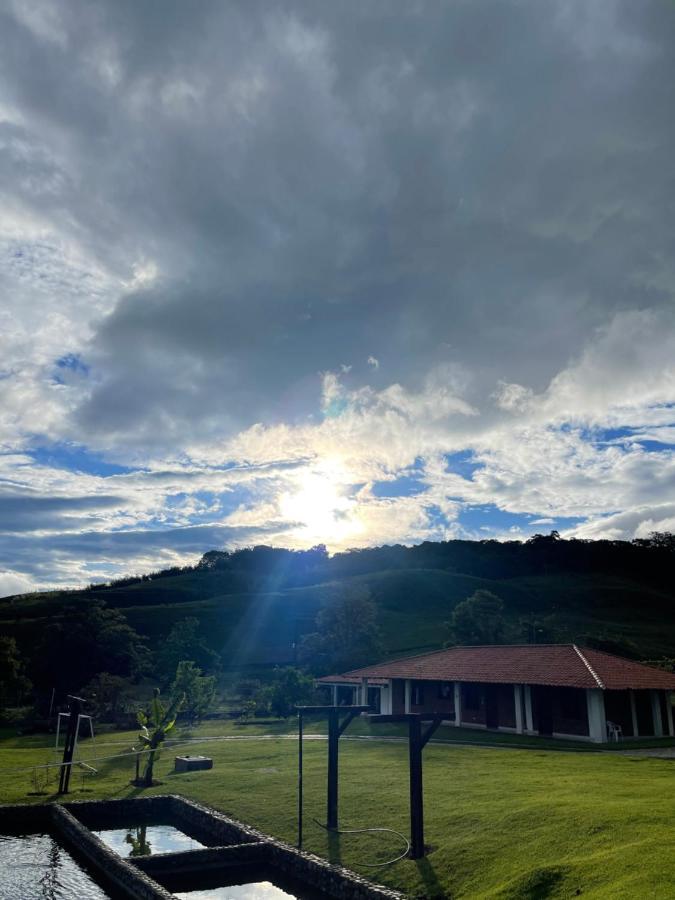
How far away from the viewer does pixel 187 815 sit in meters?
20.8

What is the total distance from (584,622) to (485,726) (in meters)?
60.1

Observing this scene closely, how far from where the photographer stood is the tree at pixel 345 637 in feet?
234

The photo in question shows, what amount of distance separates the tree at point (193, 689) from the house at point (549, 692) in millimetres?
13433

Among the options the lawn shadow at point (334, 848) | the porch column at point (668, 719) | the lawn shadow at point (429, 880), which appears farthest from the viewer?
the porch column at point (668, 719)

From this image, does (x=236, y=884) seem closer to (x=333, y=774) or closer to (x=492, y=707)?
(x=333, y=774)

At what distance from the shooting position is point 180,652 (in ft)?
220

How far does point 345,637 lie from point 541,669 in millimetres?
38032

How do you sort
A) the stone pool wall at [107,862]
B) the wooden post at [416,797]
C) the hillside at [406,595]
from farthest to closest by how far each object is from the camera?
the hillside at [406,595] < the wooden post at [416,797] < the stone pool wall at [107,862]

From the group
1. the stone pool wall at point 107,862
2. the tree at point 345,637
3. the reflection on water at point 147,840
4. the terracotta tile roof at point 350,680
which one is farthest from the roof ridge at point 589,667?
the tree at point 345,637

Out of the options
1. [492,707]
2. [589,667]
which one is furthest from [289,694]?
[589,667]

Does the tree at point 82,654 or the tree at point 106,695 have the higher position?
the tree at point 82,654

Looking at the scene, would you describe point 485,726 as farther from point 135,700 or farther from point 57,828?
point 135,700

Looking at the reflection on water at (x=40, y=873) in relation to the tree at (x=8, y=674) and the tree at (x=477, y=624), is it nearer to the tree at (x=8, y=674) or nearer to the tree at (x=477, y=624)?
the tree at (x=8, y=674)

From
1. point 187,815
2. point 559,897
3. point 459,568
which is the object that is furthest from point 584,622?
point 559,897
